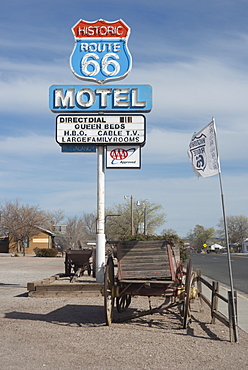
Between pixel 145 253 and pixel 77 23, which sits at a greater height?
pixel 77 23

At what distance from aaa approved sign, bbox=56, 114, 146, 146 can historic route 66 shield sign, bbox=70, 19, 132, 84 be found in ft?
4.79

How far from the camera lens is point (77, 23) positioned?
15.7 m

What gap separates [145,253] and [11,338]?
108 inches

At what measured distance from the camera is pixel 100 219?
48.2 feet

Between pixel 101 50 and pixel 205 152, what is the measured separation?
26.3 ft

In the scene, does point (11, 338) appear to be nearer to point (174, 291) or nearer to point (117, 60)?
point (174, 291)

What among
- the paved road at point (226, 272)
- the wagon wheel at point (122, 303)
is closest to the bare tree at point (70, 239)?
the paved road at point (226, 272)

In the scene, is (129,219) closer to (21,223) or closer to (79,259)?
(21,223)

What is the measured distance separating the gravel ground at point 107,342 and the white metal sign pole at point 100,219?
11.5 ft

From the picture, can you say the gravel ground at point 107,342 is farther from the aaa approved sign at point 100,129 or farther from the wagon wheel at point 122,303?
the aaa approved sign at point 100,129

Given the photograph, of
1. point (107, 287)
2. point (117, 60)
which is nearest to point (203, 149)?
point (107, 287)

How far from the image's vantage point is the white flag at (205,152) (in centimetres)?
854

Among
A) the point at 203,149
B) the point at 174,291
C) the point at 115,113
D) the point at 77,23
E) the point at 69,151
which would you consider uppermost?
the point at 77,23

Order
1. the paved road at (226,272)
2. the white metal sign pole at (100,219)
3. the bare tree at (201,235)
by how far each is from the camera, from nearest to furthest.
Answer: the white metal sign pole at (100,219) < the paved road at (226,272) < the bare tree at (201,235)
